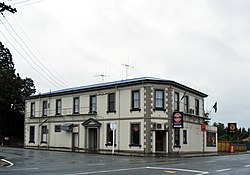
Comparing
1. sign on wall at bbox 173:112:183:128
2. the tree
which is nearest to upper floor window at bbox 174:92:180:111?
sign on wall at bbox 173:112:183:128

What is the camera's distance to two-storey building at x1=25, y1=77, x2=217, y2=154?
34.6 meters

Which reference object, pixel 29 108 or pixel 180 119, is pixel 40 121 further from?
pixel 180 119

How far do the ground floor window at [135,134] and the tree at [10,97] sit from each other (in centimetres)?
2559

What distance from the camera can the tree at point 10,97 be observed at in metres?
55.7

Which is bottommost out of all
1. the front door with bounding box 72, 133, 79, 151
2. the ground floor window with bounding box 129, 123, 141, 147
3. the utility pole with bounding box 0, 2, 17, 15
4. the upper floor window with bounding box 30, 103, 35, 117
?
the front door with bounding box 72, 133, 79, 151

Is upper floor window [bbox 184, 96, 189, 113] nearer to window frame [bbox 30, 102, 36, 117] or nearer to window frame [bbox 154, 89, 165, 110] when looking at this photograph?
window frame [bbox 154, 89, 165, 110]

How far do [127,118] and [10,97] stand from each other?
27744 millimetres

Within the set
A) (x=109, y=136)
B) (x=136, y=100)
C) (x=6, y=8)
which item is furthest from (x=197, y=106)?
(x=6, y=8)

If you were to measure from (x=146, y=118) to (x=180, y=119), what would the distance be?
10.5 feet

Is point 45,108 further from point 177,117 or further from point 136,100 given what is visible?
point 177,117

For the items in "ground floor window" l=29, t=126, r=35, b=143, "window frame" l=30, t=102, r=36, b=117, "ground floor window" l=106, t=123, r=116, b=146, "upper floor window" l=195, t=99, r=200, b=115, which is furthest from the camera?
"window frame" l=30, t=102, r=36, b=117

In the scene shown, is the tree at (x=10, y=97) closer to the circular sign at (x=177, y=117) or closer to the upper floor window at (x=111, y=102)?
the upper floor window at (x=111, y=102)

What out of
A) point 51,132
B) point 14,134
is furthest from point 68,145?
point 14,134

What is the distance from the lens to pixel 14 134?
5812 cm
